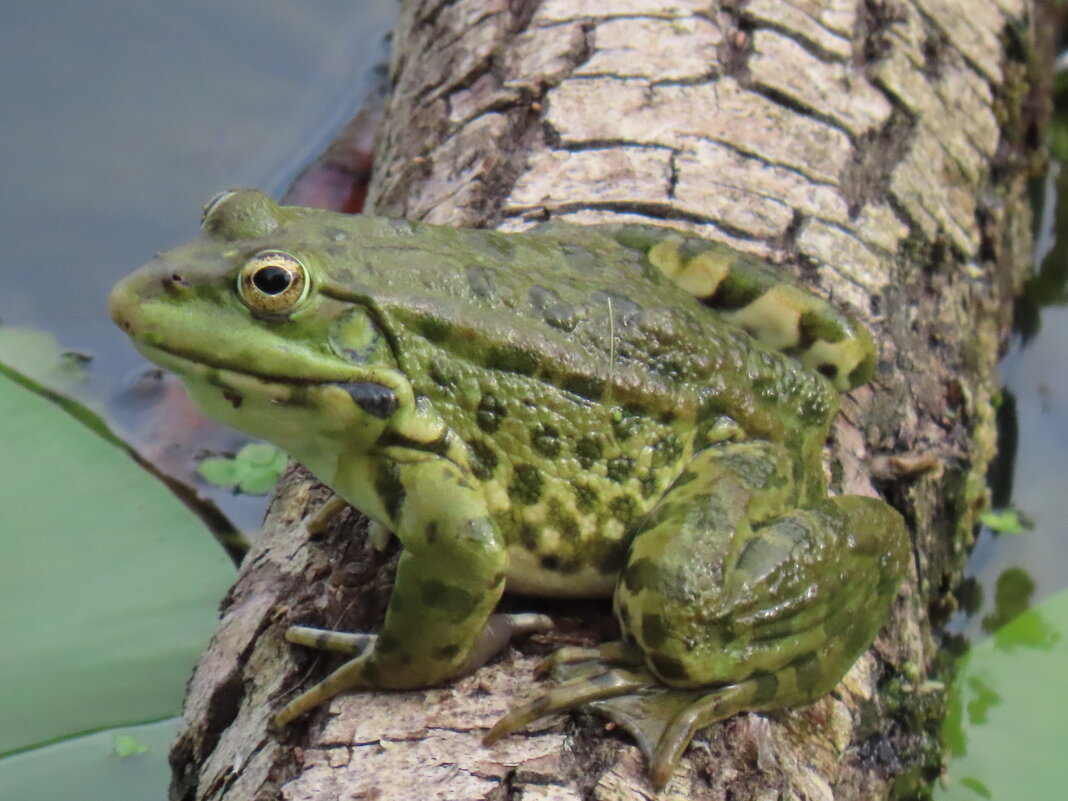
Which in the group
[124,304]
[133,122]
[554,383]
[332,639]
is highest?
[554,383]

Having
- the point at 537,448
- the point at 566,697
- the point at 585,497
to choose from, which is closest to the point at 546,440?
the point at 537,448

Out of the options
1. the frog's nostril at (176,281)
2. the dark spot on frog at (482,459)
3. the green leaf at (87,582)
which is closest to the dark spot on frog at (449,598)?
the dark spot on frog at (482,459)

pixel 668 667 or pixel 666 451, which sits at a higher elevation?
pixel 666 451

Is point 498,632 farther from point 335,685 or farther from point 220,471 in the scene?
point 220,471

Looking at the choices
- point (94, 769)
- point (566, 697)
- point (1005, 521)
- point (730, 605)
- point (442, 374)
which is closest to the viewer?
point (566, 697)

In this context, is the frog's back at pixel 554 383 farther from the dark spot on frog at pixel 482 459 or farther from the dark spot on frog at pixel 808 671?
the dark spot on frog at pixel 808 671

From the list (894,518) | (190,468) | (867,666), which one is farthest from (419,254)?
(190,468)

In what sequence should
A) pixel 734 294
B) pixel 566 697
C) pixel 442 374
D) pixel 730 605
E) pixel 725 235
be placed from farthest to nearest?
pixel 725 235 → pixel 734 294 → pixel 442 374 → pixel 730 605 → pixel 566 697

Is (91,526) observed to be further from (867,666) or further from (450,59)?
(867,666)

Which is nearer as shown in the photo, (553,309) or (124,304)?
(124,304)
